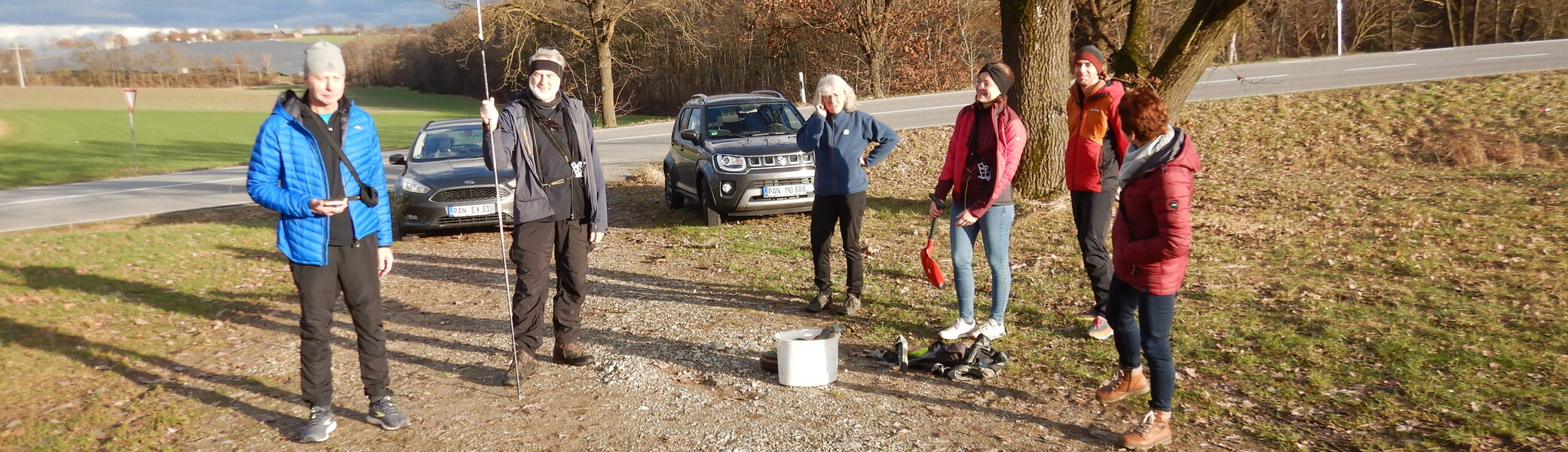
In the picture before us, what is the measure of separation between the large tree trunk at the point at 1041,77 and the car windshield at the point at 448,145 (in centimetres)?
649

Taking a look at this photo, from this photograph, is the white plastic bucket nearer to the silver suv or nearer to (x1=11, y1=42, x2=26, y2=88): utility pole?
the silver suv

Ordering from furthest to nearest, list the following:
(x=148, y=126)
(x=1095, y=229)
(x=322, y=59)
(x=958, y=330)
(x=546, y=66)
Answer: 1. (x=148, y=126)
2. (x=958, y=330)
3. (x=1095, y=229)
4. (x=546, y=66)
5. (x=322, y=59)

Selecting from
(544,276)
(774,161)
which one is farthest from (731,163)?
(544,276)

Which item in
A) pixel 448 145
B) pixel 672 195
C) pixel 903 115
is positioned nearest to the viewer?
pixel 448 145

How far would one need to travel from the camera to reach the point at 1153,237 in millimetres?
4066

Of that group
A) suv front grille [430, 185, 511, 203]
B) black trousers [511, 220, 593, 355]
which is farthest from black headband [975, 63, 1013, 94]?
suv front grille [430, 185, 511, 203]

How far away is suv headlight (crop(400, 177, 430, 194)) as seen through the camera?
1092 centimetres

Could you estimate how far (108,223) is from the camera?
14.6m

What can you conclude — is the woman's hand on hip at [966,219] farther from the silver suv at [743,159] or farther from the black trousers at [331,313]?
the silver suv at [743,159]

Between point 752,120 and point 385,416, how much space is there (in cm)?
737

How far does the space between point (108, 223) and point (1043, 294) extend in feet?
46.4

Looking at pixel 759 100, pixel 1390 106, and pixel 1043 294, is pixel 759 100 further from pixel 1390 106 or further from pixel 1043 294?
pixel 1390 106

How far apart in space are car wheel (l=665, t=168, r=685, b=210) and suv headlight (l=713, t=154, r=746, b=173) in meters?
1.58

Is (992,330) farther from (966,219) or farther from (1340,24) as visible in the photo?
(1340,24)
